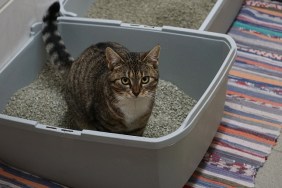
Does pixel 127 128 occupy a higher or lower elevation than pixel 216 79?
lower

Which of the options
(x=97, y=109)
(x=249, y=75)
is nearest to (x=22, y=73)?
(x=97, y=109)

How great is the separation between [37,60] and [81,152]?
0.67 metres

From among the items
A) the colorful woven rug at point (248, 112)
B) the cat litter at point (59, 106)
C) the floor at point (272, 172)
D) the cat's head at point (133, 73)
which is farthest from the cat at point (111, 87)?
the floor at point (272, 172)

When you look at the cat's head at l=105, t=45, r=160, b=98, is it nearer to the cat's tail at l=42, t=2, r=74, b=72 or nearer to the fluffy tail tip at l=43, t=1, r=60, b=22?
the cat's tail at l=42, t=2, r=74, b=72

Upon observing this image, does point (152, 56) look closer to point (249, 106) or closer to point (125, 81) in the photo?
point (125, 81)

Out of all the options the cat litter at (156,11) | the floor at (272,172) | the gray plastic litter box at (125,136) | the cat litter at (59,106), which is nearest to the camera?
the gray plastic litter box at (125,136)

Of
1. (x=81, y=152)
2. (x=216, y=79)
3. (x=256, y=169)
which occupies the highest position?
(x=216, y=79)

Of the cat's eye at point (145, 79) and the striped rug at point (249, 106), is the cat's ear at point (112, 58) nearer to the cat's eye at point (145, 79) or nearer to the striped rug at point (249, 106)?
the cat's eye at point (145, 79)

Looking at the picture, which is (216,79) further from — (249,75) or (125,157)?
(249,75)

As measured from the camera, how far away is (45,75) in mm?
2104

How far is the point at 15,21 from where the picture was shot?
6.48 ft

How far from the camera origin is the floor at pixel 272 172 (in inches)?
68.7

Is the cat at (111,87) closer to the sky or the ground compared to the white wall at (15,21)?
closer to the ground

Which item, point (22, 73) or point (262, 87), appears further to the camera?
point (262, 87)
